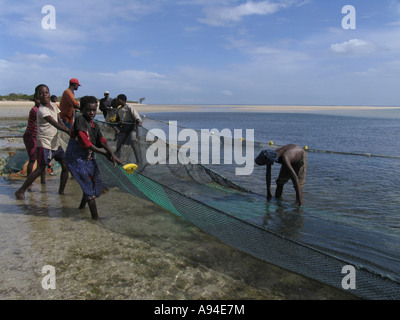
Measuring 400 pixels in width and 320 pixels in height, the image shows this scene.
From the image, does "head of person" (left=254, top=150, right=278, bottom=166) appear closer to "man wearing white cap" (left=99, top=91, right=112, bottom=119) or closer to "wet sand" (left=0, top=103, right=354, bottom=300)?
"wet sand" (left=0, top=103, right=354, bottom=300)

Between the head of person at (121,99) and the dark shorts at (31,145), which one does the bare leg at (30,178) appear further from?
the head of person at (121,99)

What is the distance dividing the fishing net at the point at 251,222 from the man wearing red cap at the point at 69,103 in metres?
1.11

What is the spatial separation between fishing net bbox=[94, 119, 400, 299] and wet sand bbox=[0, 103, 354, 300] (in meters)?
0.14

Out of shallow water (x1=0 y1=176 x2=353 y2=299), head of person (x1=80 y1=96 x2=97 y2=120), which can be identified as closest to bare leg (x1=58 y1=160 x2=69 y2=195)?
shallow water (x1=0 y1=176 x2=353 y2=299)

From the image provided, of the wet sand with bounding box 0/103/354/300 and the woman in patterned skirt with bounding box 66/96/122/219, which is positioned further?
the woman in patterned skirt with bounding box 66/96/122/219

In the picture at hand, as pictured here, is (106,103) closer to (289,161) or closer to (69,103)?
(69,103)

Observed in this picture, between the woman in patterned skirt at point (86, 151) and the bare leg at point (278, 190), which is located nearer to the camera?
the woman in patterned skirt at point (86, 151)

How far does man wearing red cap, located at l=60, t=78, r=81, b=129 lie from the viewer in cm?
525

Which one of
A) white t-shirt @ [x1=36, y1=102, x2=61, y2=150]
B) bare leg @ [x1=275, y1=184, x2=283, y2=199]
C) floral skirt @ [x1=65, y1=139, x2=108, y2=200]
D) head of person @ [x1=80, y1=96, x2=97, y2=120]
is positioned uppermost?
head of person @ [x1=80, y1=96, x2=97, y2=120]

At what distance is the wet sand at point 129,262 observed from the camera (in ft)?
8.09

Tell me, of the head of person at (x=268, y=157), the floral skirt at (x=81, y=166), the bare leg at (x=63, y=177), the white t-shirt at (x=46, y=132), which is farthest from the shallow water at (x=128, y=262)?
the head of person at (x=268, y=157)

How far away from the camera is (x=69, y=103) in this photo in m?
5.32

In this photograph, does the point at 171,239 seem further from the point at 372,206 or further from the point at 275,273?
the point at 372,206
